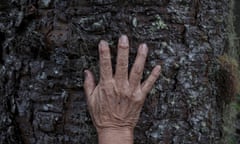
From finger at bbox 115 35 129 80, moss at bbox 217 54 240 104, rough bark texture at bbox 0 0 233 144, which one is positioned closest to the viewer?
finger at bbox 115 35 129 80

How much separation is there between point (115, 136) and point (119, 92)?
0.19m

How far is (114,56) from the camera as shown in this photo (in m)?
2.11

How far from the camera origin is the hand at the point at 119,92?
2002 millimetres

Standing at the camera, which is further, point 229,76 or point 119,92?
point 229,76

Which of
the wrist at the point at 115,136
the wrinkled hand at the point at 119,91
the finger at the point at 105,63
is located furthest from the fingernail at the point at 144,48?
the wrist at the point at 115,136

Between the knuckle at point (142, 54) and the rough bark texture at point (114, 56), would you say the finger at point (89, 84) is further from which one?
the knuckle at point (142, 54)

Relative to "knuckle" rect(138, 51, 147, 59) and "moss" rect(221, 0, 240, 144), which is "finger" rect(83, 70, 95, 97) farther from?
"moss" rect(221, 0, 240, 144)

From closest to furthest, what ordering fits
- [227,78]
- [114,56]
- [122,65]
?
[122,65] < [114,56] < [227,78]

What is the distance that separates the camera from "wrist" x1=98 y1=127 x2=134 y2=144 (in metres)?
2.03

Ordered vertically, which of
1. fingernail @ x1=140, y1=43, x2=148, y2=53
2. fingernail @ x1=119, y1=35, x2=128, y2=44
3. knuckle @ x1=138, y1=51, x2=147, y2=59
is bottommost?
knuckle @ x1=138, y1=51, x2=147, y2=59

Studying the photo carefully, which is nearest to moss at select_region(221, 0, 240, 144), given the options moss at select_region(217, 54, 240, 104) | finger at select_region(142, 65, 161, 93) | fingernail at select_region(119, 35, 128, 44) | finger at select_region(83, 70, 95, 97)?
moss at select_region(217, 54, 240, 104)

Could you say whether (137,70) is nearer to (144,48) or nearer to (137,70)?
(137,70)

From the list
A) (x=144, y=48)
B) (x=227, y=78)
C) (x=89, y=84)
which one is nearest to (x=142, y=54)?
(x=144, y=48)

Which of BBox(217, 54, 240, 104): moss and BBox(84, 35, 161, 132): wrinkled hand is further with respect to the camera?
BBox(217, 54, 240, 104): moss
